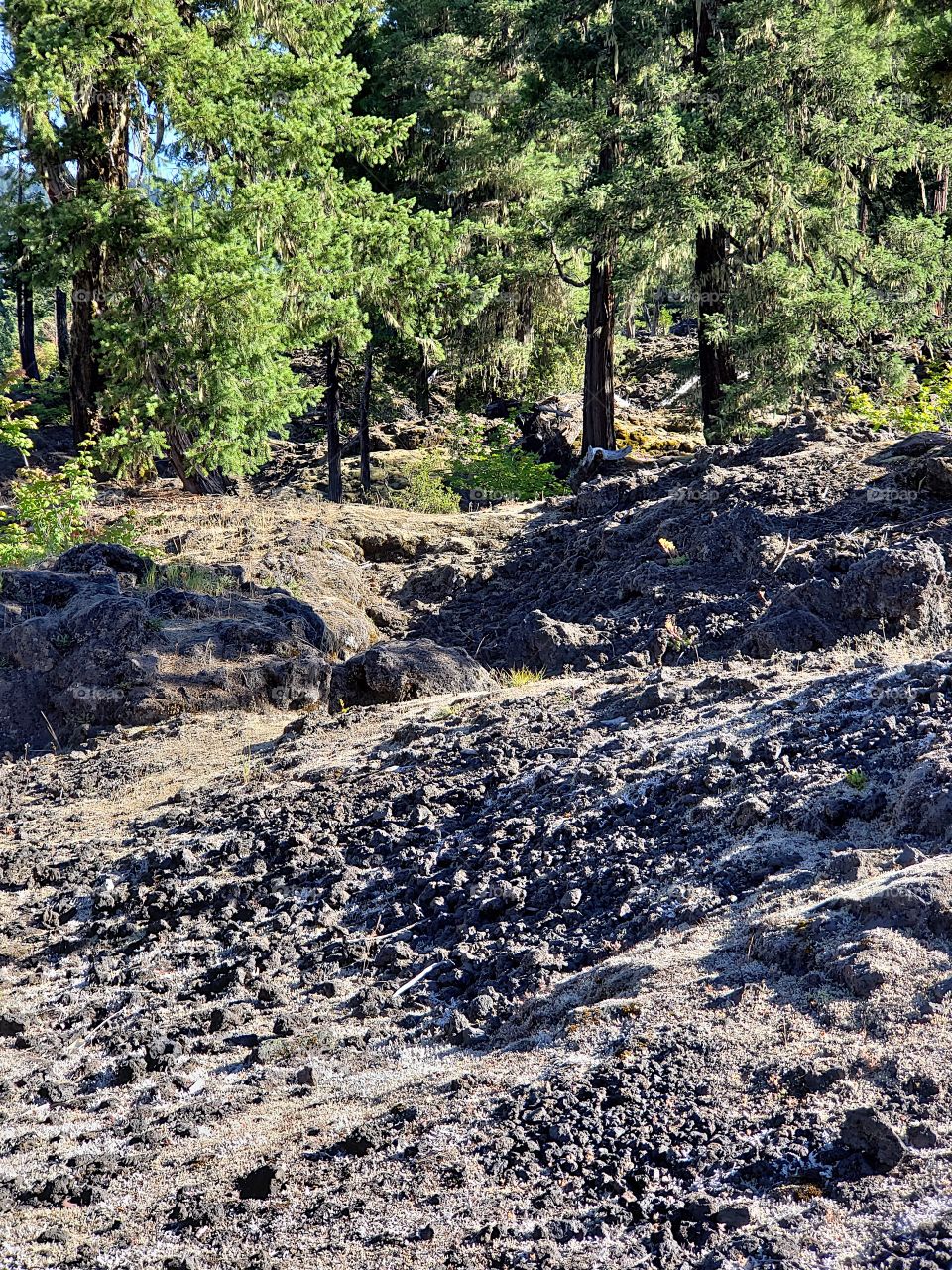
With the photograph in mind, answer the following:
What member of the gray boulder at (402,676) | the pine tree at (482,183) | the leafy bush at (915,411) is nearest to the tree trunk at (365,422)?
the pine tree at (482,183)

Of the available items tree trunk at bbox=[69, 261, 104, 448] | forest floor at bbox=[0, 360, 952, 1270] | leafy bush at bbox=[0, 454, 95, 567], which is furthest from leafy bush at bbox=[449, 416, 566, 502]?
forest floor at bbox=[0, 360, 952, 1270]

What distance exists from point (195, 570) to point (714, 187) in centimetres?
726

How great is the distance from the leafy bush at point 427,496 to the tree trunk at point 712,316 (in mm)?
3887

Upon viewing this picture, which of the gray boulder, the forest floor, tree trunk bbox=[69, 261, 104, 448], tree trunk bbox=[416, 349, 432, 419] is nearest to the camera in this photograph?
A: the forest floor

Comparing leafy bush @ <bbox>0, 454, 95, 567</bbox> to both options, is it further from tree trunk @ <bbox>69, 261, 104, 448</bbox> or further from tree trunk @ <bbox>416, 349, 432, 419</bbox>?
tree trunk @ <bbox>416, 349, 432, 419</bbox>

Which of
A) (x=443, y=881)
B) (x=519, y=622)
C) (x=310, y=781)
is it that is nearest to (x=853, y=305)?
(x=519, y=622)

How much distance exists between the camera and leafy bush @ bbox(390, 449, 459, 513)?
1742 centimetres

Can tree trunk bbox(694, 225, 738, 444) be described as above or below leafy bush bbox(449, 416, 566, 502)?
above

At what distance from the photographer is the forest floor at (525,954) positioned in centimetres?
259

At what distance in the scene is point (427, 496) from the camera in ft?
58.4

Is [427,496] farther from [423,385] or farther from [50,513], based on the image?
[423,385]

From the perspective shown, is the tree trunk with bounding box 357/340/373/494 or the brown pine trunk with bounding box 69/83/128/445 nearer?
the brown pine trunk with bounding box 69/83/128/445

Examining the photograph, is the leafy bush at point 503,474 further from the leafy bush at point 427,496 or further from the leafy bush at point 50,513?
the leafy bush at point 50,513

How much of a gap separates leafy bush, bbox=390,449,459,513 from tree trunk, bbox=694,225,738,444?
3.89 meters
